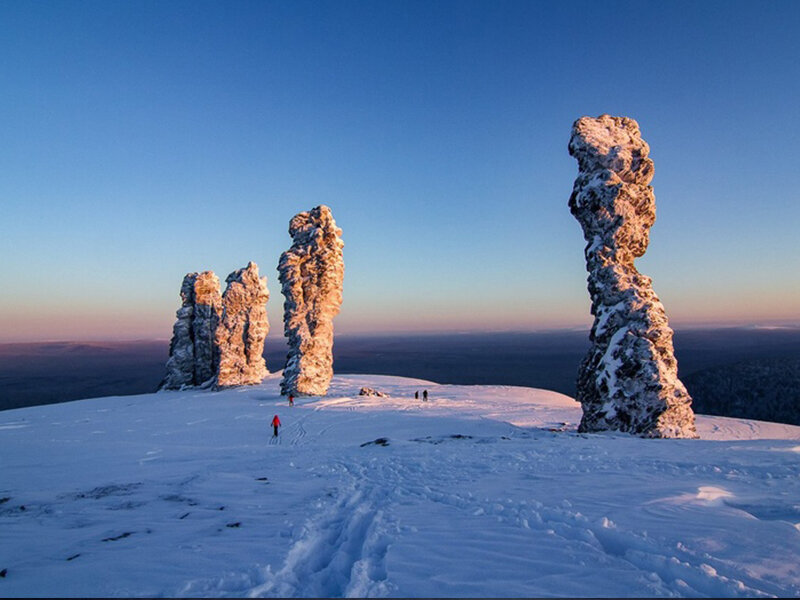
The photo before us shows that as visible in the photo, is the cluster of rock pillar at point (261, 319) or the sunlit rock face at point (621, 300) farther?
the cluster of rock pillar at point (261, 319)

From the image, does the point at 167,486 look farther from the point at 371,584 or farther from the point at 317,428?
the point at 317,428

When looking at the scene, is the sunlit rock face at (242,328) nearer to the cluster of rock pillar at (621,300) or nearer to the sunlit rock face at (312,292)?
the sunlit rock face at (312,292)

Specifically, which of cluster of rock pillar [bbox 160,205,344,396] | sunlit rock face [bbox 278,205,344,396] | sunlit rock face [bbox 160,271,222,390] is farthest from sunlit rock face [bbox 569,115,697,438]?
sunlit rock face [bbox 160,271,222,390]

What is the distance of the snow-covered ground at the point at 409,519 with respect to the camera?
12.9 feet

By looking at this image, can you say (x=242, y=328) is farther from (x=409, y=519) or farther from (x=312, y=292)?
(x=409, y=519)

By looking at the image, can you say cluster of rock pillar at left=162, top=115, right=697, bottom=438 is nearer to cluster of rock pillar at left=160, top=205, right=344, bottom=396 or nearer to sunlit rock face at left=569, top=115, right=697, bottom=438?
sunlit rock face at left=569, top=115, right=697, bottom=438

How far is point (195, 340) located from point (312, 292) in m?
18.5

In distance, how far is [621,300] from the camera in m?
17.1

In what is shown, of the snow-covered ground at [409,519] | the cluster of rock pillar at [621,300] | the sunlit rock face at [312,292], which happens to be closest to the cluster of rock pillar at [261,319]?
the sunlit rock face at [312,292]

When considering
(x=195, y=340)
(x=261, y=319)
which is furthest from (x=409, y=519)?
(x=195, y=340)

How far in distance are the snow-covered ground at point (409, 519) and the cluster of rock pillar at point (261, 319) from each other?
17.3 meters

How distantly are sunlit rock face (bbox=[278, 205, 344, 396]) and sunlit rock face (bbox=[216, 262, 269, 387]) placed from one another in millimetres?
9217

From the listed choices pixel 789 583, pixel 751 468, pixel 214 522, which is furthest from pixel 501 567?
pixel 751 468

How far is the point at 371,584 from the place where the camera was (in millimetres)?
3918
